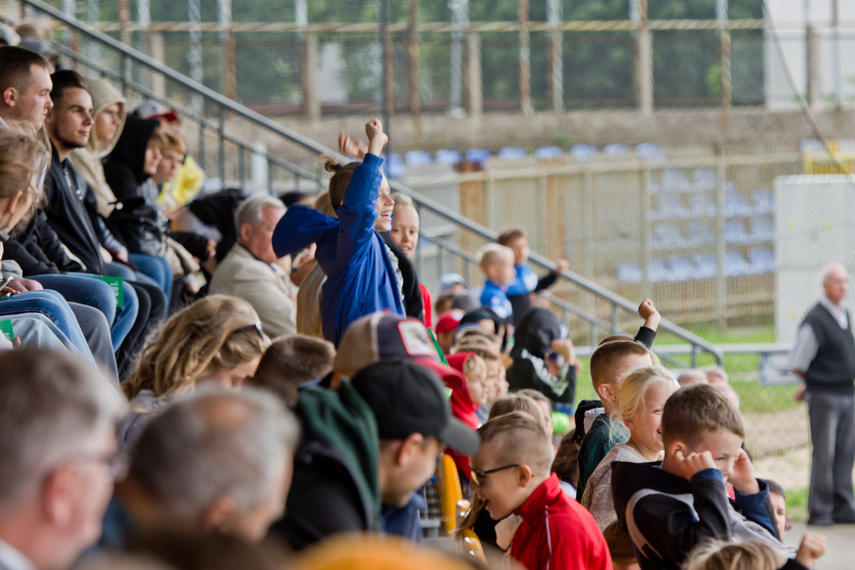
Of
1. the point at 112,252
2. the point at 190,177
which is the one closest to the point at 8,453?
the point at 112,252

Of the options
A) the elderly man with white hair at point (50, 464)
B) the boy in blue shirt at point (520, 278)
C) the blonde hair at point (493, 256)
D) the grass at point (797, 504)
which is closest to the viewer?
the elderly man with white hair at point (50, 464)

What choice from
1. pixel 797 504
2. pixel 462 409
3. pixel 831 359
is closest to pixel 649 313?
pixel 462 409

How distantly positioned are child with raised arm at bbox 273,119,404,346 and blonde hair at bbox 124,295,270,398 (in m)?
0.70

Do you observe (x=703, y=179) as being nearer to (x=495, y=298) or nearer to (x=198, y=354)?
(x=495, y=298)

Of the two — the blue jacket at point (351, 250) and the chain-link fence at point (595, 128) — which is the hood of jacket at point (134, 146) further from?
the chain-link fence at point (595, 128)

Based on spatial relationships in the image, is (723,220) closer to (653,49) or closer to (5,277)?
(653,49)

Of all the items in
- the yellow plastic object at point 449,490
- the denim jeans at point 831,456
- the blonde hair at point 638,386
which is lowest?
the denim jeans at point 831,456

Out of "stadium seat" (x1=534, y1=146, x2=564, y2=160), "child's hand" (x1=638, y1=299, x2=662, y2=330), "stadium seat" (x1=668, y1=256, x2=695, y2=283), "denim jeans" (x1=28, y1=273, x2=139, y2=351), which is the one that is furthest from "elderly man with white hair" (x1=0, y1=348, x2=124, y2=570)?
"stadium seat" (x1=534, y1=146, x2=564, y2=160)

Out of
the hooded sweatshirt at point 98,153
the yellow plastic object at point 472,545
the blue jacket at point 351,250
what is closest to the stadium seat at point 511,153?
the hooded sweatshirt at point 98,153

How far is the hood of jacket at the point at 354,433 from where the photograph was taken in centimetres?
204

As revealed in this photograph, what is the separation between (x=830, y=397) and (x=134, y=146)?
670 centimetres

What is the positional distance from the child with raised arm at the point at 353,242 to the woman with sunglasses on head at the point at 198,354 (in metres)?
0.69

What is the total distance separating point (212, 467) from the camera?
1.61 meters

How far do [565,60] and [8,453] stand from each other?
40.3 feet
